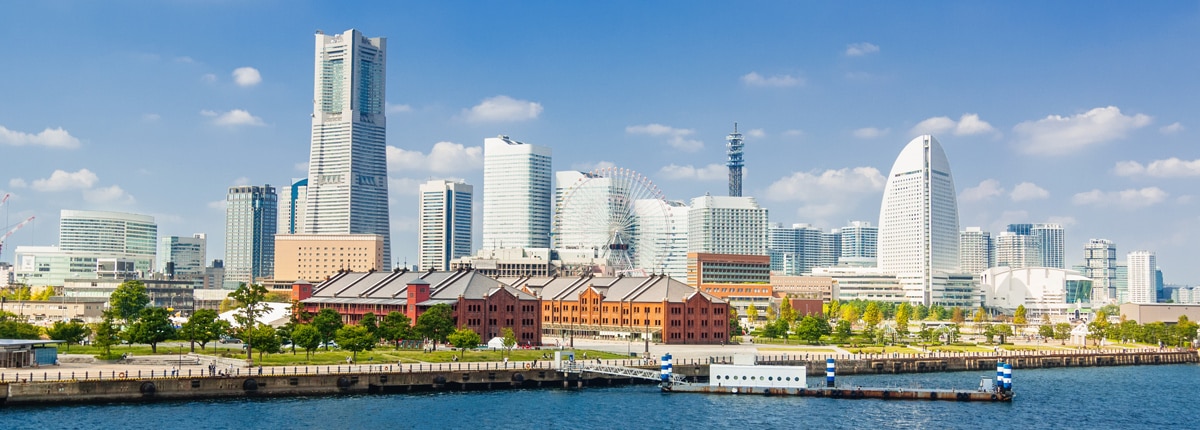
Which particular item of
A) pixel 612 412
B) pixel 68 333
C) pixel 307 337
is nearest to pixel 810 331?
pixel 307 337

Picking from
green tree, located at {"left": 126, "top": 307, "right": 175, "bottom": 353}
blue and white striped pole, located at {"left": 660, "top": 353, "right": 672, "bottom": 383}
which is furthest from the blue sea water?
green tree, located at {"left": 126, "top": 307, "right": 175, "bottom": 353}

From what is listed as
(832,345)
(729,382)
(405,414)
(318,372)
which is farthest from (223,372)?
(832,345)

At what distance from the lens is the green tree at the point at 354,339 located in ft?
447

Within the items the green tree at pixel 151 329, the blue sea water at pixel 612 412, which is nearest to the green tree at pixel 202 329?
the green tree at pixel 151 329

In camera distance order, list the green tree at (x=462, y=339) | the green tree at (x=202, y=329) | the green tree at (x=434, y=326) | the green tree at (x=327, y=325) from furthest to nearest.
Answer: the green tree at (x=434, y=326) → the green tree at (x=327, y=325) → the green tree at (x=202, y=329) → the green tree at (x=462, y=339)

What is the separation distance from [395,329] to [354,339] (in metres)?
19.3

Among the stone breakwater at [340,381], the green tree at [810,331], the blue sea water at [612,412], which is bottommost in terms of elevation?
the blue sea water at [612,412]

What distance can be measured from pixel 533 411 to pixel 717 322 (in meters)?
88.7

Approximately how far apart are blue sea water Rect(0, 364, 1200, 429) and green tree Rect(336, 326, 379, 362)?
18.6 m

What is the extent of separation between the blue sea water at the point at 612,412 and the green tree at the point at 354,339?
1858cm

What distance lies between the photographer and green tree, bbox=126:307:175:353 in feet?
472

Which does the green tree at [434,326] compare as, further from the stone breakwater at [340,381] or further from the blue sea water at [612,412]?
the blue sea water at [612,412]

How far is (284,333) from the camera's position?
142500 millimetres

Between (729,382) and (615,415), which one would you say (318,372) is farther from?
(729,382)
